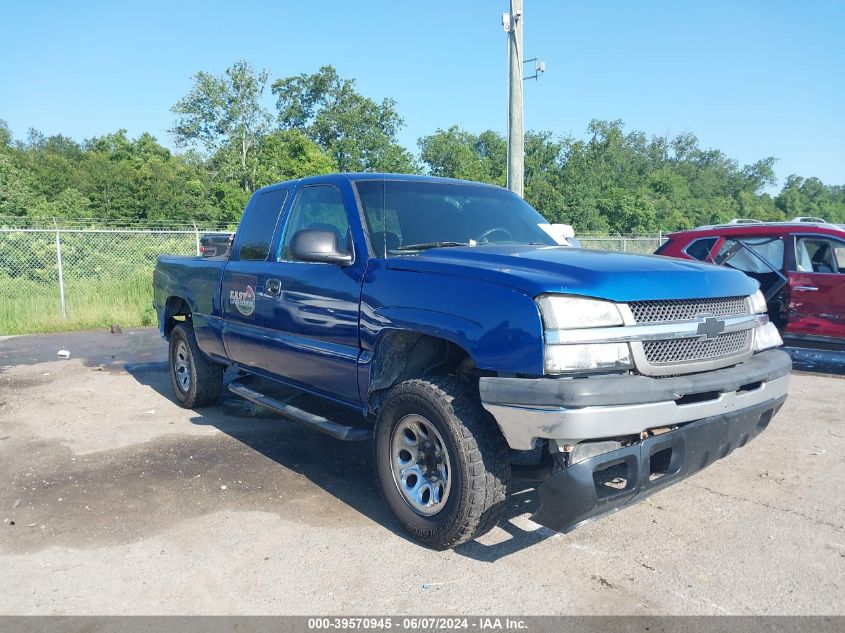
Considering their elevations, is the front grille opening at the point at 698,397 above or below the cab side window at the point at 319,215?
below

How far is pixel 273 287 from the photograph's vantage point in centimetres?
470

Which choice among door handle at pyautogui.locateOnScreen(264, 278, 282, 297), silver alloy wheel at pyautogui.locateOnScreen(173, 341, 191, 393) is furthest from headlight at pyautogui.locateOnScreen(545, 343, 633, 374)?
silver alloy wheel at pyautogui.locateOnScreen(173, 341, 191, 393)

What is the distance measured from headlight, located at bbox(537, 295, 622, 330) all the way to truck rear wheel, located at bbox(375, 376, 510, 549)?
2.07 feet

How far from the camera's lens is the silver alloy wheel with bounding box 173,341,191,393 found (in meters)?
6.48

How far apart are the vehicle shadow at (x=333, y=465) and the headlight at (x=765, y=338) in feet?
5.21

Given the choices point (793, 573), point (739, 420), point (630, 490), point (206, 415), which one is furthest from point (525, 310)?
point (206, 415)

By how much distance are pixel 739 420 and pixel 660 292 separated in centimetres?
80

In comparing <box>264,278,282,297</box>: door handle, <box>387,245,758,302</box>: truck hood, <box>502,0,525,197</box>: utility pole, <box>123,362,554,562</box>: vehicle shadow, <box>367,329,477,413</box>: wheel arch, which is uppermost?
<box>502,0,525,197</box>: utility pole

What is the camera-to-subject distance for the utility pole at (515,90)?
1134 centimetres

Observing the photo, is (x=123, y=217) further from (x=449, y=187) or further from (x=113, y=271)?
(x=449, y=187)

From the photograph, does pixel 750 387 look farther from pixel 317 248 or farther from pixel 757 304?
pixel 317 248

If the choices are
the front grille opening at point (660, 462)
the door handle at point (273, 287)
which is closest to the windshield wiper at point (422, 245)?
the door handle at point (273, 287)

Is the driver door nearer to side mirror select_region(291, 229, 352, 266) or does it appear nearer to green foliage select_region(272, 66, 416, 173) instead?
side mirror select_region(291, 229, 352, 266)

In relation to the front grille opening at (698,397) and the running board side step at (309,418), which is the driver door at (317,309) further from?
the front grille opening at (698,397)
